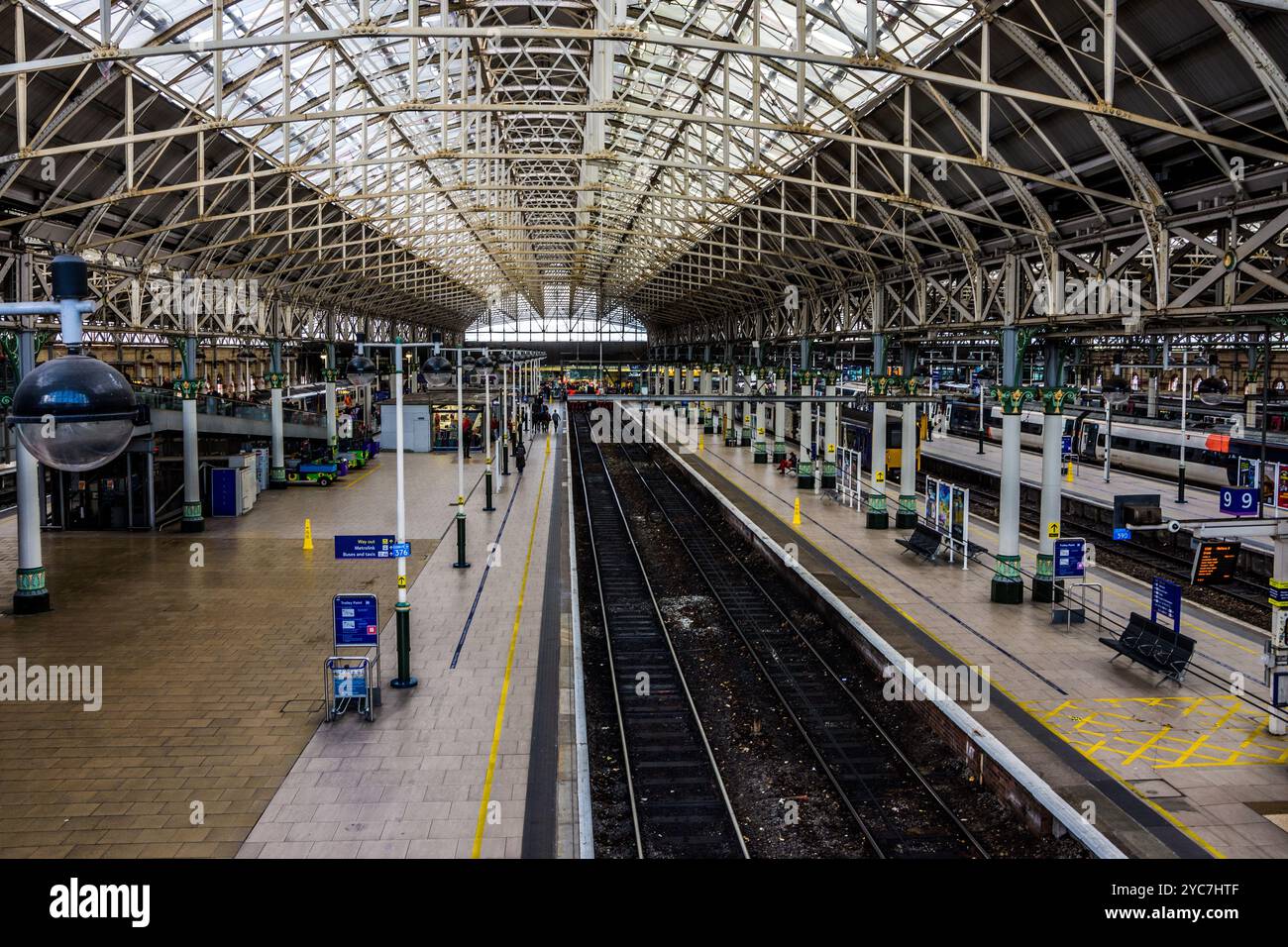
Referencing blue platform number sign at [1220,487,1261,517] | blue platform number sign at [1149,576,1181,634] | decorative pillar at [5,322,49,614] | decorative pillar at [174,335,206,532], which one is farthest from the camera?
decorative pillar at [174,335,206,532]

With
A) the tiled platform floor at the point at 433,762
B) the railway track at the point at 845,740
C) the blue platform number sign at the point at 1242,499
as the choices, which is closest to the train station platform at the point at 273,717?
the tiled platform floor at the point at 433,762

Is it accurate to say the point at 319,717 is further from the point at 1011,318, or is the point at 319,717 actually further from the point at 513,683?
the point at 1011,318

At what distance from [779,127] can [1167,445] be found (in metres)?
27.6

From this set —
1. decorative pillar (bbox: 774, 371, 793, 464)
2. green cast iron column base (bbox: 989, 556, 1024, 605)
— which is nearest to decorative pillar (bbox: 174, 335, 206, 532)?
green cast iron column base (bbox: 989, 556, 1024, 605)

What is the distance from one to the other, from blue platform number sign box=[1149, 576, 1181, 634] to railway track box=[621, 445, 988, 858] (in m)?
5.08

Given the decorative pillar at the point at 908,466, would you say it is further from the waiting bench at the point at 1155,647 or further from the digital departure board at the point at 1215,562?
the digital departure board at the point at 1215,562

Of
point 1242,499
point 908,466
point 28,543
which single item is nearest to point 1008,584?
point 1242,499

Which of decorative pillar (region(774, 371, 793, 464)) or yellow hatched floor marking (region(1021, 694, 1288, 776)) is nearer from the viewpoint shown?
yellow hatched floor marking (region(1021, 694, 1288, 776))

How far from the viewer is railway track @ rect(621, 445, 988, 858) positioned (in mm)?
11219

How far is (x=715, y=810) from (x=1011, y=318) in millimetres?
12744

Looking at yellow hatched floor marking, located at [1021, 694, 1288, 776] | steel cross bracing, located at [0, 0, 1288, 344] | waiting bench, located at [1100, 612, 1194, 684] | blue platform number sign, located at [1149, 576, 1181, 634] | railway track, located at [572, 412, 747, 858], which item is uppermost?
steel cross bracing, located at [0, 0, 1288, 344]

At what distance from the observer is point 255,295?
3412cm

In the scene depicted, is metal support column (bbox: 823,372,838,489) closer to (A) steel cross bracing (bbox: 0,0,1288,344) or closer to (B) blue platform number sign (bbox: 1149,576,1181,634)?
(A) steel cross bracing (bbox: 0,0,1288,344)

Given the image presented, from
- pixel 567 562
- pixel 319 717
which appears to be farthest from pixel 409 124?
pixel 319 717
